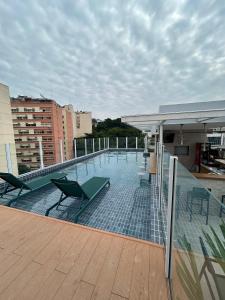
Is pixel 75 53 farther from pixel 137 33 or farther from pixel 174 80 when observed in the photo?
pixel 174 80

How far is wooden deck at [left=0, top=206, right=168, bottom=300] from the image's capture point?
Result: 4.50 feet

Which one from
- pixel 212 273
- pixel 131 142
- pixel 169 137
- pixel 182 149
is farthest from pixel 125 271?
pixel 131 142

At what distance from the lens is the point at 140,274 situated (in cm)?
153

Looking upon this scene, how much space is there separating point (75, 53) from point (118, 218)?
8243 millimetres

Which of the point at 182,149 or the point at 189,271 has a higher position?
the point at 182,149

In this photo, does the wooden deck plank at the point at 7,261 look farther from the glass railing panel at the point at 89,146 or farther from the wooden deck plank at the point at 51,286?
the glass railing panel at the point at 89,146

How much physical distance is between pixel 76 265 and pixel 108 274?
38 cm

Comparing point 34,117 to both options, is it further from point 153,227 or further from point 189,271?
point 189,271

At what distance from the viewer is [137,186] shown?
473 centimetres

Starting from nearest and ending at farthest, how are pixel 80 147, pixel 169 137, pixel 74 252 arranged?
pixel 74 252 < pixel 169 137 < pixel 80 147

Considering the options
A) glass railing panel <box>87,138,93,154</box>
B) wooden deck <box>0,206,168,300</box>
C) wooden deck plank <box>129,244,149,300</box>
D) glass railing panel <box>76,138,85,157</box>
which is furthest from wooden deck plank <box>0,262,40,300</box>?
glass railing panel <box>87,138,93,154</box>

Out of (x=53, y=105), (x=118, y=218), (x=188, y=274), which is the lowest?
(x=118, y=218)

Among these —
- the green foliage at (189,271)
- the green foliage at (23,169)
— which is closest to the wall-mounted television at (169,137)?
the green foliage at (23,169)

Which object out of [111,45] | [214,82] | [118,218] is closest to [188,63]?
[214,82]
